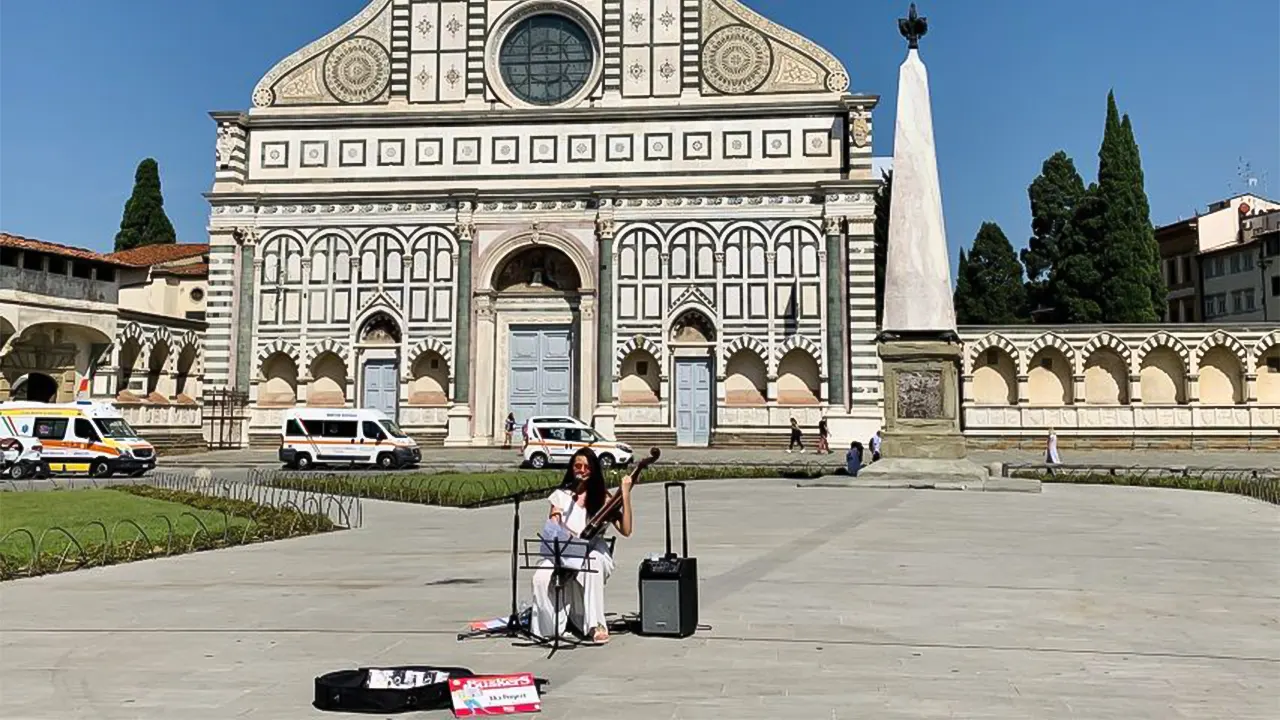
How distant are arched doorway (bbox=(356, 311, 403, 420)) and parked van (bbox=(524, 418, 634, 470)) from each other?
10655mm

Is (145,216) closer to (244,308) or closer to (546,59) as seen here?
(244,308)

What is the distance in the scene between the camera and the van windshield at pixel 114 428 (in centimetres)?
2713

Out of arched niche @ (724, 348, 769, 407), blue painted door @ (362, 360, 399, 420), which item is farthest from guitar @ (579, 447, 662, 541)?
blue painted door @ (362, 360, 399, 420)

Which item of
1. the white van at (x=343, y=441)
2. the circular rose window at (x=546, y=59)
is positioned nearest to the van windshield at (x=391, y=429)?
the white van at (x=343, y=441)

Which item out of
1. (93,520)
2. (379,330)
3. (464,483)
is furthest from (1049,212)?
(93,520)

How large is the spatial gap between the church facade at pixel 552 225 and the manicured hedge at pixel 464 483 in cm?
1181

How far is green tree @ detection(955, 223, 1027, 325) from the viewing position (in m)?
55.1

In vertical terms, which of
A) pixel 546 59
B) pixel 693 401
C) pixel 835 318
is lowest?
pixel 693 401

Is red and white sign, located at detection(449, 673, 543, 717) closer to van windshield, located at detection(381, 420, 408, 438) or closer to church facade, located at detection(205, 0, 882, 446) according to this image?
van windshield, located at detection(381, 420, 408, 438)

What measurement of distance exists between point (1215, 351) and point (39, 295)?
40.4m

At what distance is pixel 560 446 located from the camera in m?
30.2

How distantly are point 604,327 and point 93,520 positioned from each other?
24374 millimetres

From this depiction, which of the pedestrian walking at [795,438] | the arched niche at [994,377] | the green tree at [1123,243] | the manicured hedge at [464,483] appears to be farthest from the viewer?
the green tree at [1123,243]

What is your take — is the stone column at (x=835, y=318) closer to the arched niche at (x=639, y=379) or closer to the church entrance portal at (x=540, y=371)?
the arched niche at (x=639, y=379)
